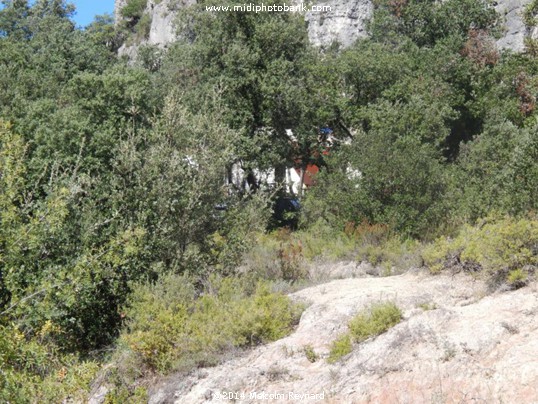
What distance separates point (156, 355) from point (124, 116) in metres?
8.35

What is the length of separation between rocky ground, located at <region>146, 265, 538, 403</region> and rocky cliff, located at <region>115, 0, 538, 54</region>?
76.6ft

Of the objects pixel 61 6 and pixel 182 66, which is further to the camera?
pixel 61 6

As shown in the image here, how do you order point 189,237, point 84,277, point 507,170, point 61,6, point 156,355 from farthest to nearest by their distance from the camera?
point 61,6 < point 507,170 < point 189,237 < point 156,355 < point 84,277

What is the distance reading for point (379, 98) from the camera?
26.0m

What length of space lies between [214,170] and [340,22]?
33.6m

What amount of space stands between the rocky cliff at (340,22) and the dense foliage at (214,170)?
3.17m

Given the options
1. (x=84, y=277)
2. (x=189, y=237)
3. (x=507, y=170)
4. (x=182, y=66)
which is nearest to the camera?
(x=84, y=277)

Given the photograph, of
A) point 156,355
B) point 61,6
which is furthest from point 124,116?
point 61,6

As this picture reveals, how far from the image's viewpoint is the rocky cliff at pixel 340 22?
36031 mm

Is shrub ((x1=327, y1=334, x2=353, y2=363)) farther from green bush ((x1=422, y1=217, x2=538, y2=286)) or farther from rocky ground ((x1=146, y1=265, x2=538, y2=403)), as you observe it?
green bush ((x1=422, y1=217, x2=538, y2=286))

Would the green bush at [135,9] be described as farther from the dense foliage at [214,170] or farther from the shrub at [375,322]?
the shrub at [375,322]

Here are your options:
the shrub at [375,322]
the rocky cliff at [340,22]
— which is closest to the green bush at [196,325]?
the shrub at [375,322]

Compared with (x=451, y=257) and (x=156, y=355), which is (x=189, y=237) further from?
(x=451, y=257)

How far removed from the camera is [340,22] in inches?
1736
